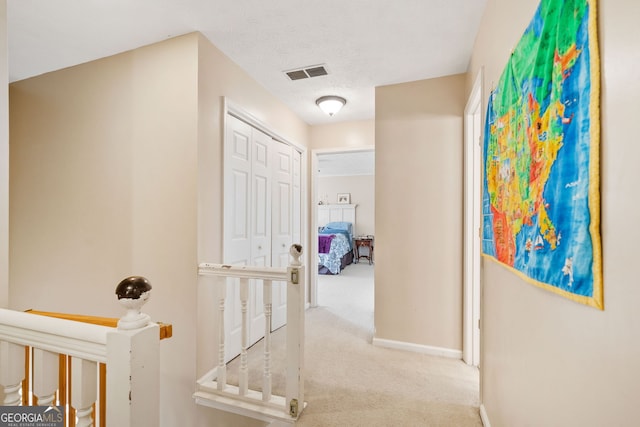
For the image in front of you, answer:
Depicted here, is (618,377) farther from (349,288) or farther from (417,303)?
(349,288)

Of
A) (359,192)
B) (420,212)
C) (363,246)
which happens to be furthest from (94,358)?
(359,192)

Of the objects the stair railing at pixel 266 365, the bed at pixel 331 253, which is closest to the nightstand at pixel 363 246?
the bed at pixel 331 253

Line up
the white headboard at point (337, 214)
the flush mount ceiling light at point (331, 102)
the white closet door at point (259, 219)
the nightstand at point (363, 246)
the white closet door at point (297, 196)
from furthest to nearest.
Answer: the white headboard at point (337, 214), the nightstand at point (363, 246), the white closet door at point (297, 196), the flush mount ceiling light at point (331, 102), the white closet door at point (259, 219)

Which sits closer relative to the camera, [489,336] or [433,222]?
[489,336]

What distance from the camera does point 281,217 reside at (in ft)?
10.7

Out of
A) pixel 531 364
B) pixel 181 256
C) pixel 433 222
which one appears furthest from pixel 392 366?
pixel 181 256

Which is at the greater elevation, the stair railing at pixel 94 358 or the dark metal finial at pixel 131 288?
the dark metal finial at pixel 131 288

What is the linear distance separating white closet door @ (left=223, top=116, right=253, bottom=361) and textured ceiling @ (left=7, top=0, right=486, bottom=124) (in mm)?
615

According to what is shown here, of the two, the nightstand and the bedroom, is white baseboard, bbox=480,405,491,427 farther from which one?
the nightstand

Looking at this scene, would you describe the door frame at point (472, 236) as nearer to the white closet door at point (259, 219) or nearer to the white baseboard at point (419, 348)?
the white baseboard at point (419, 348)

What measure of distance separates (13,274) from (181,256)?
194 cm

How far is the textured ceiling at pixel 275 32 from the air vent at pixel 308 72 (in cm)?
6

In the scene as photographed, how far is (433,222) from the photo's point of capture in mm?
2520

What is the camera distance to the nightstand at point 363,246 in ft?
25.3
